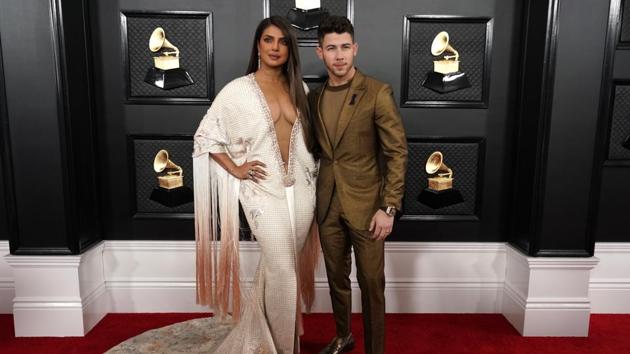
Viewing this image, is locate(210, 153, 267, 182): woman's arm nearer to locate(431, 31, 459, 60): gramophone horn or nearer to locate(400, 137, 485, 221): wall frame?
locate(400, 137, 485, 221): wall frame

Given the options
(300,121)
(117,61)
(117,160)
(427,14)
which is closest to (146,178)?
(117,160)

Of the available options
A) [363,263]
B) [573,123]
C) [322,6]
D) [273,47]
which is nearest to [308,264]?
[363,263]

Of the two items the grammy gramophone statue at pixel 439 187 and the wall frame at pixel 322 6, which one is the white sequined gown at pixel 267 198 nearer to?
the wall frame at pixel 322 6

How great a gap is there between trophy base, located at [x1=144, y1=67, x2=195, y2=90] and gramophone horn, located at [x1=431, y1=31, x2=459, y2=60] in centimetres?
153

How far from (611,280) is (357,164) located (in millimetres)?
2082

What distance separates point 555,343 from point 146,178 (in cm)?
267

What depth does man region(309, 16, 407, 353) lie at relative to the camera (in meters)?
2.04

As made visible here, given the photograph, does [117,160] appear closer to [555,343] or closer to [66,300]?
[66,300]

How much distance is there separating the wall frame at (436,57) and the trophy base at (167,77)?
1.36m

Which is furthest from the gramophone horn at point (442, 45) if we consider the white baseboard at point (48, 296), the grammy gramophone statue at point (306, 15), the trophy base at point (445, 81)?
the white baseboard at point (48, 296)

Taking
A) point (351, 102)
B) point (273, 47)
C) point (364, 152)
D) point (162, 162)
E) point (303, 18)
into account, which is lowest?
point (162, 162)

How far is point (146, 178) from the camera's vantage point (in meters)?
2.86

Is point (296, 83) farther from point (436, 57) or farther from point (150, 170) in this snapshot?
point (150, 170)

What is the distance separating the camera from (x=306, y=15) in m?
2.69
